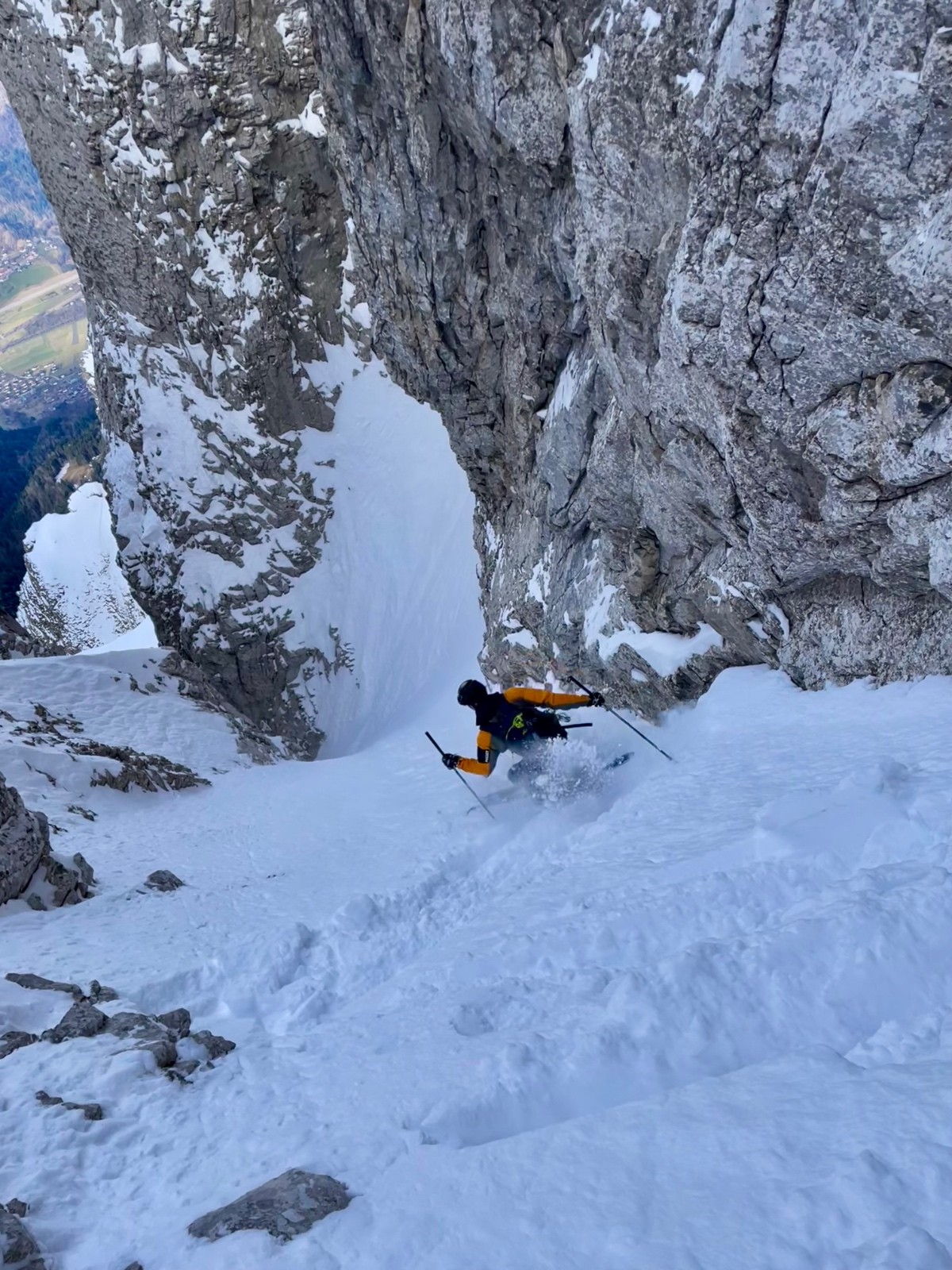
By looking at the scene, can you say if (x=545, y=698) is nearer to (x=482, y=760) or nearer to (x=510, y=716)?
(x=510, y=716)

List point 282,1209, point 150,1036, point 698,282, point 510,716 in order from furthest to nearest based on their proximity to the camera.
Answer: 1. point 510,716
2. point 698,282
3. point 150,1036
4. point 282,1209

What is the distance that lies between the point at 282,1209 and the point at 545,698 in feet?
27.5

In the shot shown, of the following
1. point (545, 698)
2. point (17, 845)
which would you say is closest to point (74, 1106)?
point (17, 845)

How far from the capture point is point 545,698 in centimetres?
1167

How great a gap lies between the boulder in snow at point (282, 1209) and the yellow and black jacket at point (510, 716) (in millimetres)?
7685

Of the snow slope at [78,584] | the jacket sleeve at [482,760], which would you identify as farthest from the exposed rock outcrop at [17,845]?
the snow slope at [78,584]

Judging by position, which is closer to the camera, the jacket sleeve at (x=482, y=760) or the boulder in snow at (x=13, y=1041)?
the boulder in snow at (x=13, y=1041)

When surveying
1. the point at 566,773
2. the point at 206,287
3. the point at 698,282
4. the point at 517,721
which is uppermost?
the point at 206,287

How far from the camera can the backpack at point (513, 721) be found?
38.0 ft

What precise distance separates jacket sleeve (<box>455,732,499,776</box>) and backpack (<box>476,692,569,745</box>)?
0.45 ft

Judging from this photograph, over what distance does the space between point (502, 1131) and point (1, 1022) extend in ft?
14.3

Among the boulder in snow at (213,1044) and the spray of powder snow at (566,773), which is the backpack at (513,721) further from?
the boulder in snow at (213,1044)

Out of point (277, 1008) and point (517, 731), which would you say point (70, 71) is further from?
point (277, 1008)

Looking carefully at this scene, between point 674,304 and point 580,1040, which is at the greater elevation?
point 674,304
